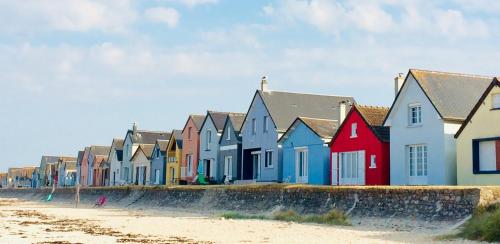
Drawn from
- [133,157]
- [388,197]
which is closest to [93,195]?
[133,157]

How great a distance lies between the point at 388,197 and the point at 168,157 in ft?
121

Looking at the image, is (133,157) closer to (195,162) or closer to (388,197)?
(195,162)

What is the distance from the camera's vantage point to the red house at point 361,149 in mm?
33875

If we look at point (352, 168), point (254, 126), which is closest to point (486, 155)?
Result: point (352, 168)

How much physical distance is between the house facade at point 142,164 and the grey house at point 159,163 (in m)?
0.82

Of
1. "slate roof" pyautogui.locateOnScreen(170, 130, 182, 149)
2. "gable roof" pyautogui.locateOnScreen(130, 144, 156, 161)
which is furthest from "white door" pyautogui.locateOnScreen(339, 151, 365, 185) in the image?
"gable roof" pyautogui.locateOnScreen(130, 144, 156, 161)

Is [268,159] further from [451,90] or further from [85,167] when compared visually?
[85,167]

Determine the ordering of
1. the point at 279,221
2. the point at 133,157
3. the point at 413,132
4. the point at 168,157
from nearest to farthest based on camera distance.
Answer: the point at 279,221 < the point at 413,132 < the point at 168,157 < the point at 133,157

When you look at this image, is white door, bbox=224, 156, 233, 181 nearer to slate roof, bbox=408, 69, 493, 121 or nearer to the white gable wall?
the white gable wall

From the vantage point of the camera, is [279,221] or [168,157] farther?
[168,157]

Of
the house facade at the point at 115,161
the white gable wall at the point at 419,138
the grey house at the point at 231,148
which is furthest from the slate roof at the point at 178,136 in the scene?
the white gable wall at the point at 419,138

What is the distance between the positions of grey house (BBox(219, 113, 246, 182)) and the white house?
1644cm

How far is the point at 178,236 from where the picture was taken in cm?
2098

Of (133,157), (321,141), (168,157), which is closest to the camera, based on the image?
(321,141)
